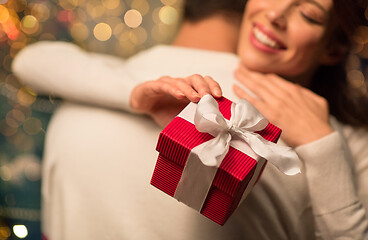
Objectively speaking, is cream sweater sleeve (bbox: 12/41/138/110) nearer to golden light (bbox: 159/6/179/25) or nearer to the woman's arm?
the woman's arm

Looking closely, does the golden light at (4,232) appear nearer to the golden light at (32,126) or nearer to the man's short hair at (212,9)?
the golden light at (32,126)

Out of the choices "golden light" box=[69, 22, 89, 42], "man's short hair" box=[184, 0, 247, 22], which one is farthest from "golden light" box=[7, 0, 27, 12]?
"man's short hair" box=[184, 0, 247, 22]

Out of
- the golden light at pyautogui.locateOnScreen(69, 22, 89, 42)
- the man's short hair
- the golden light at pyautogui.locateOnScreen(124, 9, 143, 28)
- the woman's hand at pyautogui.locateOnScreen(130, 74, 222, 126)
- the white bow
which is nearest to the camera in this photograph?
the white bow

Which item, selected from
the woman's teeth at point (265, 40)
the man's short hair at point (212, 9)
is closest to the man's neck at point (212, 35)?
the man's short hair at point (212, 9)

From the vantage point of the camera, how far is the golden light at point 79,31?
1222 mm

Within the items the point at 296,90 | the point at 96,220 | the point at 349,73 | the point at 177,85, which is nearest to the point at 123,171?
the point at 96,220

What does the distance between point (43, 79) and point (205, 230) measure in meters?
0.54

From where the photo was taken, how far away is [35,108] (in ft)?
3.39

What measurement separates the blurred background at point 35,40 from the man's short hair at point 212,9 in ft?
0.61

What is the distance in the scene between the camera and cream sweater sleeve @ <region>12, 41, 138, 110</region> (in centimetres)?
82

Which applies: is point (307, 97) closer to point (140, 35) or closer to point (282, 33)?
point (282, 33)

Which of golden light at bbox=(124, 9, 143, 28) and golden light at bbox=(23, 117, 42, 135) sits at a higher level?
golden light at bbox=(124, 9, 143, 28)

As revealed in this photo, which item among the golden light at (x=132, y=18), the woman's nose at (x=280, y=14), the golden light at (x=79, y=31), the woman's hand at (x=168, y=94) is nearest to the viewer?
the woman's hand at (x=168, y=94)

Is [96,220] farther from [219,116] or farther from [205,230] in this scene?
[219,116]
